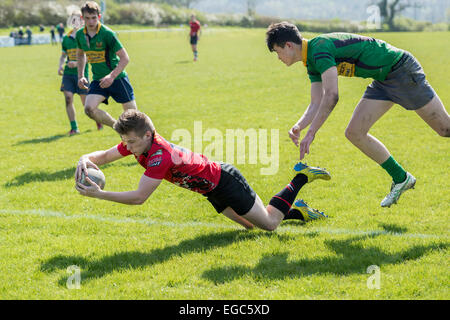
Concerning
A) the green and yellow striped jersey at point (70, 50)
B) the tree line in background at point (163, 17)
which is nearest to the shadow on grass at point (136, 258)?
the green and yellow striped jersey at point (70, 50)

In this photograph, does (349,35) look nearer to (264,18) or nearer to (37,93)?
(37,93)

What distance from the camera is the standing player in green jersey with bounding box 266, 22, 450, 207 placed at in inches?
192

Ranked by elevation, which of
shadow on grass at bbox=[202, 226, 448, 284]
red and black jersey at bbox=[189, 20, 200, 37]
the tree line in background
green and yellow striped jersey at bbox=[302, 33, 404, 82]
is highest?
the tree line in background

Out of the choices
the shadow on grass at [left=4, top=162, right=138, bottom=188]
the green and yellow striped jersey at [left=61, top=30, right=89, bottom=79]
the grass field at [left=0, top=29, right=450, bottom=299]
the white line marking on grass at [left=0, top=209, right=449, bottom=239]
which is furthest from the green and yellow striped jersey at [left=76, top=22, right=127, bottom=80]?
the white line marking on grass at [left=0, top=209, right=449, bottom=239]

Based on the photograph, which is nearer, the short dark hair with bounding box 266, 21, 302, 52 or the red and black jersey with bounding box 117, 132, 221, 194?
the red and black jersey with bounding box 117, 132, 221, 194

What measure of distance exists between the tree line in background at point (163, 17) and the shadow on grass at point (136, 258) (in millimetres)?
55057

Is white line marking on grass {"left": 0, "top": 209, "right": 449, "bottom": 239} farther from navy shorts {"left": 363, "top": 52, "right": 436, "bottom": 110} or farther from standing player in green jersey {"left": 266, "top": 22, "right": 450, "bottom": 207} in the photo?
navy shorts {"left": 363, "top": 52, "right": 436, "bottom": 110}

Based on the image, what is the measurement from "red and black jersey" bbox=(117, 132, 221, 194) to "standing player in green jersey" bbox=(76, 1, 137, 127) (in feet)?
12.6

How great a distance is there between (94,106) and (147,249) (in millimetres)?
4231

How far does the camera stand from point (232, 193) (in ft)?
16.4

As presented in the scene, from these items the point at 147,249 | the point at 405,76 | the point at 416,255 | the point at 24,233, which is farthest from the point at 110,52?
the point at 416,255

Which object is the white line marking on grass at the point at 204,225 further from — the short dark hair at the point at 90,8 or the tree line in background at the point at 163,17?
the tree line in background at the point at 163,17

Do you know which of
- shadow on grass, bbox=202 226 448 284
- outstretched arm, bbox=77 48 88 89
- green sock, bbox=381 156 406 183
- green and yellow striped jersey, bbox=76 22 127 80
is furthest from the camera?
outstretched arm, bbox=77 48 88 89

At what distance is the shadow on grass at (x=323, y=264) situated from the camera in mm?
4266
